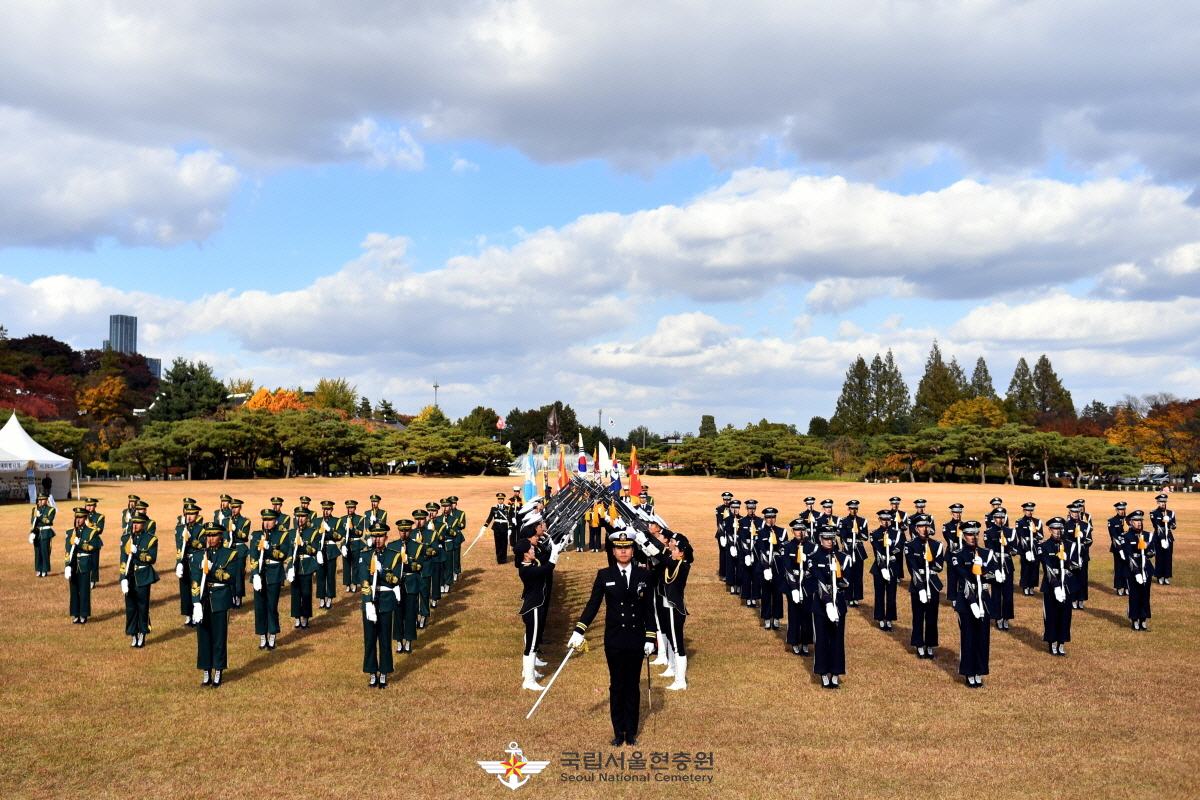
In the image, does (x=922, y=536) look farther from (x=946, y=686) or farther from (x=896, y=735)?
(x=896, y=735)

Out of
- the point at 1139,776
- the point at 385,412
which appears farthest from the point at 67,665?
the point at 385,412

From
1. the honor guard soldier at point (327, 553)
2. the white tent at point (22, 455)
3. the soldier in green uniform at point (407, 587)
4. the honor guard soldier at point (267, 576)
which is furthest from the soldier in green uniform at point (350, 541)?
the white tent at point (22, 455)

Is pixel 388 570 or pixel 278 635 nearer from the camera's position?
pixel 388 570

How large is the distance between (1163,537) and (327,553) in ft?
60.7

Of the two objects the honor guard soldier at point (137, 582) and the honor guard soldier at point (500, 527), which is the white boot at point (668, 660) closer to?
the honor guard soldier at point (137, 582)

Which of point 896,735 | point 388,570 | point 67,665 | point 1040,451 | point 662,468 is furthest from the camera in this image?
point 662,468

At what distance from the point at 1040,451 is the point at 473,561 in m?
55.6

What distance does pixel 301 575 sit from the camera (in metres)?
14.5

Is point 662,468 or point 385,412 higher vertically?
point 385,412

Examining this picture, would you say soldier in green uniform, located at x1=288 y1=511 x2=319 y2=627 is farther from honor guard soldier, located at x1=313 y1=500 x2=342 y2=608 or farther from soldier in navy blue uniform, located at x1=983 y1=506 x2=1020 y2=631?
soldier in navy blue uniform, located at x1=983 y1=506 x2=1020 y2=631

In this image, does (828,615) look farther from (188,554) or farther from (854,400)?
(854,400)

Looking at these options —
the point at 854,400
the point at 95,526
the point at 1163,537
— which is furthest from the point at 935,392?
the point at 95,526

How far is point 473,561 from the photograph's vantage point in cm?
2402

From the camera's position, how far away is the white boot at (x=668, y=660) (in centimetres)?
1108
